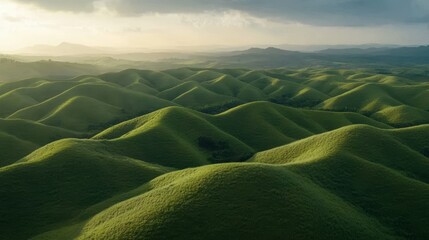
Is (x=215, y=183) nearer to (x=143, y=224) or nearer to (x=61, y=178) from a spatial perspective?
(x=143, y=224)

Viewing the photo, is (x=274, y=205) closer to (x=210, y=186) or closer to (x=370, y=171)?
(x=210, y=186)

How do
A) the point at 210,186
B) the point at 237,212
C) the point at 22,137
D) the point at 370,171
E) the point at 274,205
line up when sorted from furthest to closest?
the point at 22,137 < the point at 370,171 < the point at 210,186 < the point at 274,205 < the point at 237,212

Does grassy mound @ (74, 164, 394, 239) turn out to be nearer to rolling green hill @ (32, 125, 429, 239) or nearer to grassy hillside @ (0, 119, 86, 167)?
rolling green hill @ (32, 125, 429, 239)

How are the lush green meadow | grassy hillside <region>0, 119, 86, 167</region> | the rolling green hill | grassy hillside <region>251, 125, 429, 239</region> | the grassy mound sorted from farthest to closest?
grassy hillside <region>0, 119, 86, 167</region>, grassy hillside <region>251, 125, 429, 239</region>, the lush green meadow, the rolling green hill, the grassy mound

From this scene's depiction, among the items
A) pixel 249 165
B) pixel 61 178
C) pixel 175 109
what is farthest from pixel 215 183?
pixel 175 109

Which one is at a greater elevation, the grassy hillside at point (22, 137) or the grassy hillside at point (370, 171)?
the grassy hillside at point (370, 171)

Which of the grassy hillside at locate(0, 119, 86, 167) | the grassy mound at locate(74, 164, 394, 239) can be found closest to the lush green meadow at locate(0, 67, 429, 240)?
the grassy mound at locate(74, 164, 394, 239)

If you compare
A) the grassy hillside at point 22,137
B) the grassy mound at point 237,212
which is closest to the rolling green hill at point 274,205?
the grassy mound at point 237,212

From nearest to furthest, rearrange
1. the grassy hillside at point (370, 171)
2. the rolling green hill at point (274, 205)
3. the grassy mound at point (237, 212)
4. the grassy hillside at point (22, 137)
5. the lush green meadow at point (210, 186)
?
1. the grassy mound at point (237, 212)
2. the rolling green hill at point (274, 205)
3. the lush green meadow at point (210, 186)
4. the grassy hillside at point (370, 171)
5. the grassy hillside at point (22, 137)

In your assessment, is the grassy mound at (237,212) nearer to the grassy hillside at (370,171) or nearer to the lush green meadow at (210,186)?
the lush green meadow at (210,186)

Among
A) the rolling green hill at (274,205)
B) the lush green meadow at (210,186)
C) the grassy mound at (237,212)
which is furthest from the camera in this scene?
the lush green meadow at (210,186)

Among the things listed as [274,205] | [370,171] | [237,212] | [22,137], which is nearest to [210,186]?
[237,212]
